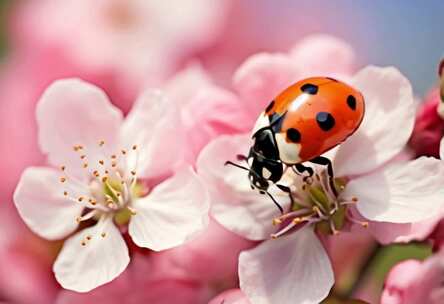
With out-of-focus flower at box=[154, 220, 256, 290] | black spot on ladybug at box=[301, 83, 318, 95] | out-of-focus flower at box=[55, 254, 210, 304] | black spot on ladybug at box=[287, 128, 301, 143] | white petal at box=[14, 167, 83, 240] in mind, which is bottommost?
out-of-focus flower at box=[55, 254, 210, 304]

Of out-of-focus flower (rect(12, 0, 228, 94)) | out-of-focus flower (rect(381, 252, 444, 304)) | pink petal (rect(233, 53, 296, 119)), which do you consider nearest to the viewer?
out-of-focus flower (rect(381, 252, 444, 304))

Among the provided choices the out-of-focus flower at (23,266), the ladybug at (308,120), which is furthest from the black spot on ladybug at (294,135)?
the out-of-focus flower at (23,266)

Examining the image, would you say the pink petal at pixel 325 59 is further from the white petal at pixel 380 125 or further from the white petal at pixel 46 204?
the white petal at pixel 46 204

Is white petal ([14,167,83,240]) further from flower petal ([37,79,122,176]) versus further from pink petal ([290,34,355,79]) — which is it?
pink petal ([290,34,355,79])

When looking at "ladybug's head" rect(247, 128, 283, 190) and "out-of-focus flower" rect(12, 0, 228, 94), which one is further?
"out-of-focus flower" rect(12, 0, 228, 94)

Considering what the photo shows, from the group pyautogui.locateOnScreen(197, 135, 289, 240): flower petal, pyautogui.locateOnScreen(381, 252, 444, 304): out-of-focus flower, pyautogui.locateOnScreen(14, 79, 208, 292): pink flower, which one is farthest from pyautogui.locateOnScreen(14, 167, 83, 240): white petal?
pyautogui.locateOnScreen(381, 252, 444, 304): out-of-focus flower

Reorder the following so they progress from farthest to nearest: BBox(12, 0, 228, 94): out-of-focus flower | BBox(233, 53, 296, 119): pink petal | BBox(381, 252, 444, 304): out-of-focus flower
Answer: BBox(12, 0, 228, 94): out-of-focus flower < BBox(233, 53, 296, 119): pink petal < BBox(381, 252, 444, 304): out-of-focus flower

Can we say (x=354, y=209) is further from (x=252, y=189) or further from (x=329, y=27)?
(x=329, y=27)
